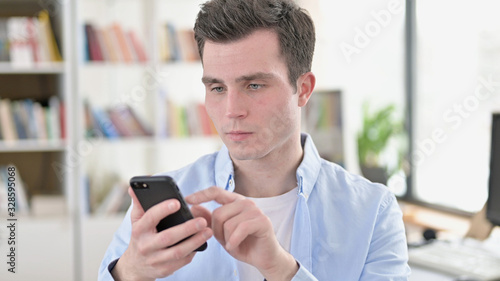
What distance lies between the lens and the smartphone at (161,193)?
1.08 metres

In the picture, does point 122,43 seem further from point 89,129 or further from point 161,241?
point 161,241

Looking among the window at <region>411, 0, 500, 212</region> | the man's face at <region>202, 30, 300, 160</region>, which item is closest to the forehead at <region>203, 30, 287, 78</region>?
the man's face at <region>202, 30, 300, 160</region>

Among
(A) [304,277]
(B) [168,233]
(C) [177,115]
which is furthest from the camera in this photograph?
(C) [177,115]

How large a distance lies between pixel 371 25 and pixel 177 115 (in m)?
1.48

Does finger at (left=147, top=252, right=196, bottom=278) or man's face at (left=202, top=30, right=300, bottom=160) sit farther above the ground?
man's face at (left=202, top=30, right=300, bottom=160)

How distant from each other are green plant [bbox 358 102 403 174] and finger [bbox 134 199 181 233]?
9.95 ft

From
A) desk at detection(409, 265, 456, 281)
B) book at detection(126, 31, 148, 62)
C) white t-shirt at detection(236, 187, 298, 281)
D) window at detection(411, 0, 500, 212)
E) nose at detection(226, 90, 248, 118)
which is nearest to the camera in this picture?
nose at detection(226, 90, 248, 118)

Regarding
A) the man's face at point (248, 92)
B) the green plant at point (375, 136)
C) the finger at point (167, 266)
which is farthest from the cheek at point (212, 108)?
the green plant at point (375, 136)

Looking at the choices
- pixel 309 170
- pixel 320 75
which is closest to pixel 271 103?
pixel 309 170

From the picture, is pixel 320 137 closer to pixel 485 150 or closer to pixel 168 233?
pixel 485 150

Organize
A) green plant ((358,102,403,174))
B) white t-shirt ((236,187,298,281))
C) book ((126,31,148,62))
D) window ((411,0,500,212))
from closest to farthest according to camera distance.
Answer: white t-shirt ((236,187,298,281)) → window ((411,0,500,212)) → book ((126,31,148,62)) → green plant ((358,102,403,174))

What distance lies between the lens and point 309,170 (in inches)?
58.4

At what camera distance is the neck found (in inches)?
57.6

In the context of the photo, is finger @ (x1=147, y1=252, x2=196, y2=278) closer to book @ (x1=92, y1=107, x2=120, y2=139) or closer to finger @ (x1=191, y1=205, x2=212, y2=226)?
finger @ (x1=191, y1=205, x2=212, y2=226)
